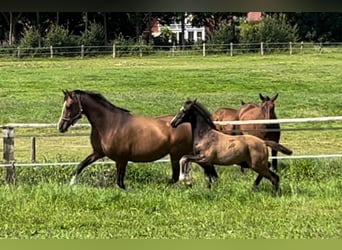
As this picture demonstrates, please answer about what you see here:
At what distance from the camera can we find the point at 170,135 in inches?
210

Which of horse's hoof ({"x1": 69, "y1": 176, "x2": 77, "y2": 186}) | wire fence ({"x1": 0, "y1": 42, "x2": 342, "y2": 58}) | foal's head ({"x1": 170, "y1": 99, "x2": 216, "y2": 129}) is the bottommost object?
horse's hoof ({"x1": 69, "y1": 176, "x2": 77, "y2": 186})

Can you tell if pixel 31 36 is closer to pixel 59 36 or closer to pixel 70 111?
pixel 59 36

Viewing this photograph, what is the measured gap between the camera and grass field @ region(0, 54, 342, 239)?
134 inches

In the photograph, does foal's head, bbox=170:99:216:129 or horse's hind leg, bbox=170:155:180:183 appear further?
horse's hind leg, bbox=170:155:180:183

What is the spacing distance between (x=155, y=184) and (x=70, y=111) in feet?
3.03

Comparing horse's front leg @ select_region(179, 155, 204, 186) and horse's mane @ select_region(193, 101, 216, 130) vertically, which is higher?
horse's mane @ select_region(193, 101, 216, 130)

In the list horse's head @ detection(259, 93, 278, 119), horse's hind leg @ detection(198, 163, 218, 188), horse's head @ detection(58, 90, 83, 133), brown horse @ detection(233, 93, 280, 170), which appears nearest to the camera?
horse's hind leg @ detection(198, 163, 218, 188)

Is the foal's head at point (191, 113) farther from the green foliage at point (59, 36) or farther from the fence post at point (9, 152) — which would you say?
the fence post at point (9, 152)

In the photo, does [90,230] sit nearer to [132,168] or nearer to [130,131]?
[130,131]

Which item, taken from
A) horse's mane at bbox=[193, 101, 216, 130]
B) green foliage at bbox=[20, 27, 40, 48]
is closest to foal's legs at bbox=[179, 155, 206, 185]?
horse's mane at bbox=[193, 101, 216, 130]

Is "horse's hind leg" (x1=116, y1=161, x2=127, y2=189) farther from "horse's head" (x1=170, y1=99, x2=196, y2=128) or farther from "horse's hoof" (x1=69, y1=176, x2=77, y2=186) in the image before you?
"horse's head" (x1=170, y1=99, x2=196, y2=128)

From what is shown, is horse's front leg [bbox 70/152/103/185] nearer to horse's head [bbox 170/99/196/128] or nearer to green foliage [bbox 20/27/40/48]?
horse's head [bbox 170/99/196/128]

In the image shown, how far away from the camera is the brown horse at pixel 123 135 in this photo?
522cm

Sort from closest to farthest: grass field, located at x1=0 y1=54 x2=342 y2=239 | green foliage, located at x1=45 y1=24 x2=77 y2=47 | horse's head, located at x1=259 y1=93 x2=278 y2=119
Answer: grass field, located at x1=0 y1=54 x2=342 y2=239
green foliage, located at x1=45 y1=24 x2=77 y2=47
horse's head, located at x1=259 y1=93 x2=278 y2=119
